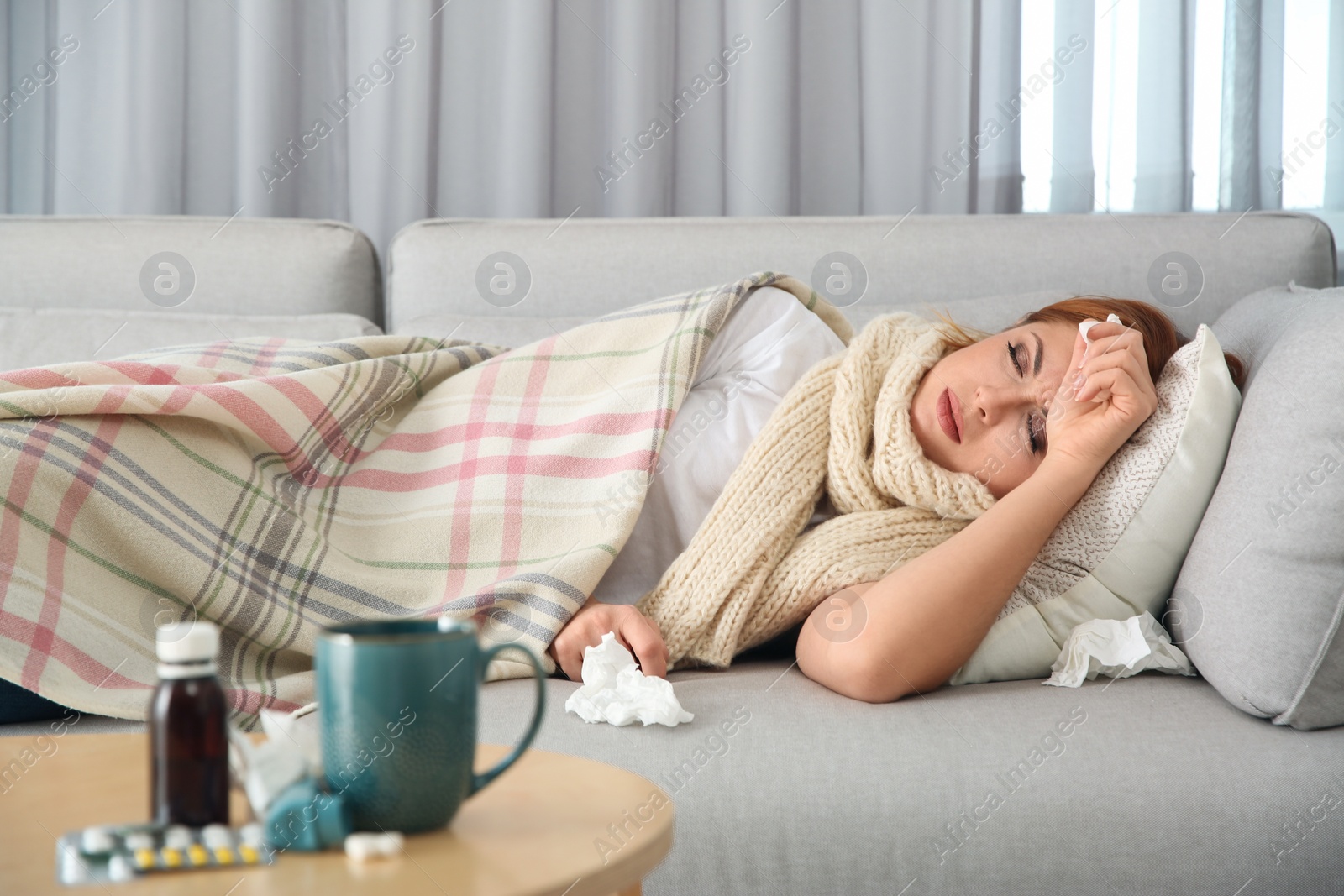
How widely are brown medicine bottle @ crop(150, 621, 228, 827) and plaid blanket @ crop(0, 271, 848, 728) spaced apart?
38 centimetres

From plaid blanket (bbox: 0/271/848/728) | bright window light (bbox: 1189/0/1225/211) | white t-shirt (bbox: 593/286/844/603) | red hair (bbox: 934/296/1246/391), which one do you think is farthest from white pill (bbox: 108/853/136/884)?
bright window light (bbox: 1189/0/1225/211)

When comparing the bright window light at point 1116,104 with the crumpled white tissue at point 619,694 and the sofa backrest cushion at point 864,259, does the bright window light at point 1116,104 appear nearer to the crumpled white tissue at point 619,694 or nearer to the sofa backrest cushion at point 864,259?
the sofa backrest cushion at point 864,259

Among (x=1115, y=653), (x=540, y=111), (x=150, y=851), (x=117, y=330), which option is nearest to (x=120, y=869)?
(x=150, y=851)

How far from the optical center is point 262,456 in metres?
1.09

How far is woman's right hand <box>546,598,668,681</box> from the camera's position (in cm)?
99

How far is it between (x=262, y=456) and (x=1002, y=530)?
80cm

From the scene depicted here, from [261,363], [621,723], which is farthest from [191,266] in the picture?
[621,723]

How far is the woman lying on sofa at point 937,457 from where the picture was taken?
95 cm

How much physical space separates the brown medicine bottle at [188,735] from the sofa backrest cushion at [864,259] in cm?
106

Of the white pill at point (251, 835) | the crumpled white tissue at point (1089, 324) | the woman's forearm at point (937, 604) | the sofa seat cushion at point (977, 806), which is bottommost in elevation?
the sofa seat cushion at point (977, 806)

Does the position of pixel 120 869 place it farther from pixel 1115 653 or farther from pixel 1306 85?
pixel 1306 85

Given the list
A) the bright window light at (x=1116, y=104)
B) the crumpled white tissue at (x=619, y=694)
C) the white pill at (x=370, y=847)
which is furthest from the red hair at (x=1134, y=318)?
the white pill at (x=370, y=847)

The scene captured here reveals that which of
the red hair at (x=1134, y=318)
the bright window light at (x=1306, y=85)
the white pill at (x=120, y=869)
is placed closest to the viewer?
the white pill at (x=120, y=869)

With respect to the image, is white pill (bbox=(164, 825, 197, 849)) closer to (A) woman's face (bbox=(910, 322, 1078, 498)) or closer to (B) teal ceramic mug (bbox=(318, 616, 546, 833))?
(B) teal ceramic mug (bbox=(318, 616, 546, 833))
